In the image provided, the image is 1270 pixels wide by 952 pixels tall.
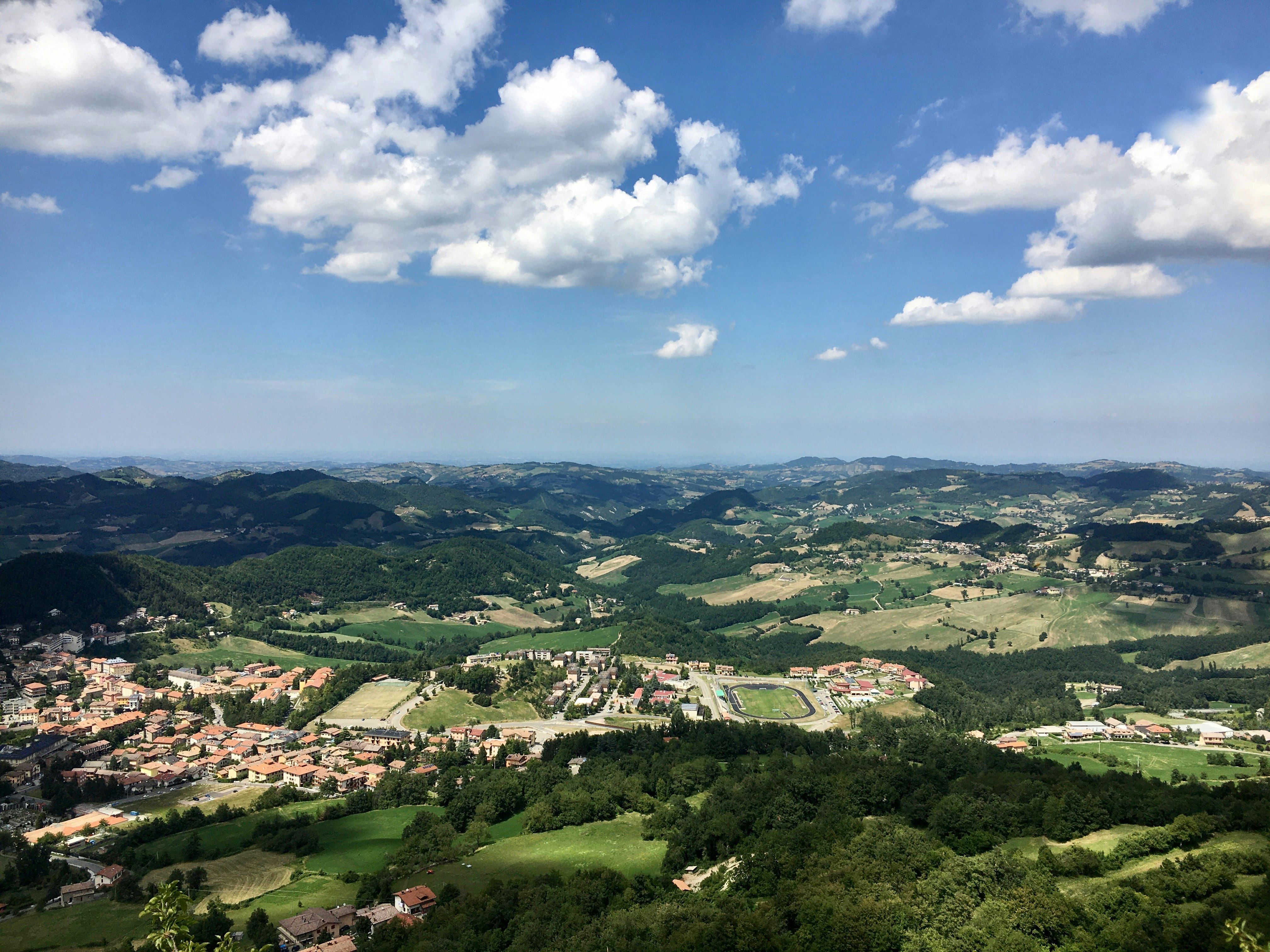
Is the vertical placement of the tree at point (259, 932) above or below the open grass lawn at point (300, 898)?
above

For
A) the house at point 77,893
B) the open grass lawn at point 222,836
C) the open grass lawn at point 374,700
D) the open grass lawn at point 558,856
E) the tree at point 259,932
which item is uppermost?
the tree at point 259,932

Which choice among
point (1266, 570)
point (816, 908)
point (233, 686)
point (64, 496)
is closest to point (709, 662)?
point (233, 686)

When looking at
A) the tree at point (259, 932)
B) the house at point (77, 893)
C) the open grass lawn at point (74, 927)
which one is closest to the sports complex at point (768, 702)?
the tree at point (259, 932)

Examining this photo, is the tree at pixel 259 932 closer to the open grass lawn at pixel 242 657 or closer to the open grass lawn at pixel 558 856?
the open grass lawn at pixel 558 856

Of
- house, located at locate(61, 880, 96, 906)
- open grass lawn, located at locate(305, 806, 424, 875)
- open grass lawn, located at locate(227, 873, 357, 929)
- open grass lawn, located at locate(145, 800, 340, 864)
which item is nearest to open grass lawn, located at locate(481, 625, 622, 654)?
open grass lawn, located at locate(145, 800, 340, 864)

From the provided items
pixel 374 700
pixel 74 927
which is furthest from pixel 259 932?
pixel 374 700

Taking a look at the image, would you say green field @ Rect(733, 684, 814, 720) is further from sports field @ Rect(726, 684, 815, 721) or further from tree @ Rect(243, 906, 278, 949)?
tree @ Rect(243, 906, 278, 949)

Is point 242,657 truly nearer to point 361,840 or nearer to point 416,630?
point 416,630
